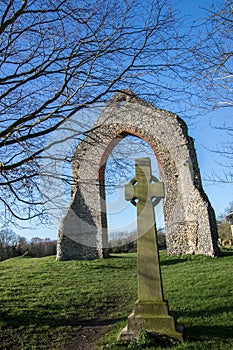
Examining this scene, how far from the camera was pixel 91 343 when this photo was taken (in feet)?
13.6

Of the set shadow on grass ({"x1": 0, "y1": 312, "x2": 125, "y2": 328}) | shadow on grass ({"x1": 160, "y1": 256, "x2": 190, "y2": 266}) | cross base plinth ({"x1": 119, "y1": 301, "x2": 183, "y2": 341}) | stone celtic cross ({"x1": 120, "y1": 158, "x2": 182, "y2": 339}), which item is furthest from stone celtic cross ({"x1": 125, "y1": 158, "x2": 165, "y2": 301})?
shadow on grass ({"x1": 160, "y1": 256, "x2": 190, "y2": 266})

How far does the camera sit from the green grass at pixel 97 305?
4.11 m

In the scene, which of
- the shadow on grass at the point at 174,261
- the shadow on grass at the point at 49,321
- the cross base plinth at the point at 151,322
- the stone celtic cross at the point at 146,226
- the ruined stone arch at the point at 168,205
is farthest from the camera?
the ruined stone arch at the point at 168,205

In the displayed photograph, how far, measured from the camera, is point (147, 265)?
13.6 ft

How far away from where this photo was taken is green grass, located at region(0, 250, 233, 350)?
4113mm

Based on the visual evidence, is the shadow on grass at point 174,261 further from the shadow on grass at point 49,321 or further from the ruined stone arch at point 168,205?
the shadow on grass at point 49,321

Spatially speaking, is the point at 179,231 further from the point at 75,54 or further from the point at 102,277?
the point at 75,54

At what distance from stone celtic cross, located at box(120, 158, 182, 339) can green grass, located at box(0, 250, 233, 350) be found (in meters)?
0.29

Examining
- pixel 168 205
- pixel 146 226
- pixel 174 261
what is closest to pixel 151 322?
pixel 146 226

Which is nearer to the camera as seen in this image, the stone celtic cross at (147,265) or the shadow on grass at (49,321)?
the stone celtic cross at (147,265)

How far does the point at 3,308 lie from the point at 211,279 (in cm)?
491


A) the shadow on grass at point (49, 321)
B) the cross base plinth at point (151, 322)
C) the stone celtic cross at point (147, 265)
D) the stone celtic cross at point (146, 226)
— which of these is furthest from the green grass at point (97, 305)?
the stone celtic cross at point (146, 226)

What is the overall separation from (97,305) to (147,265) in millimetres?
2655

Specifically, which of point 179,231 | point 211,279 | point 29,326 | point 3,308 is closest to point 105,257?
point 179,231
